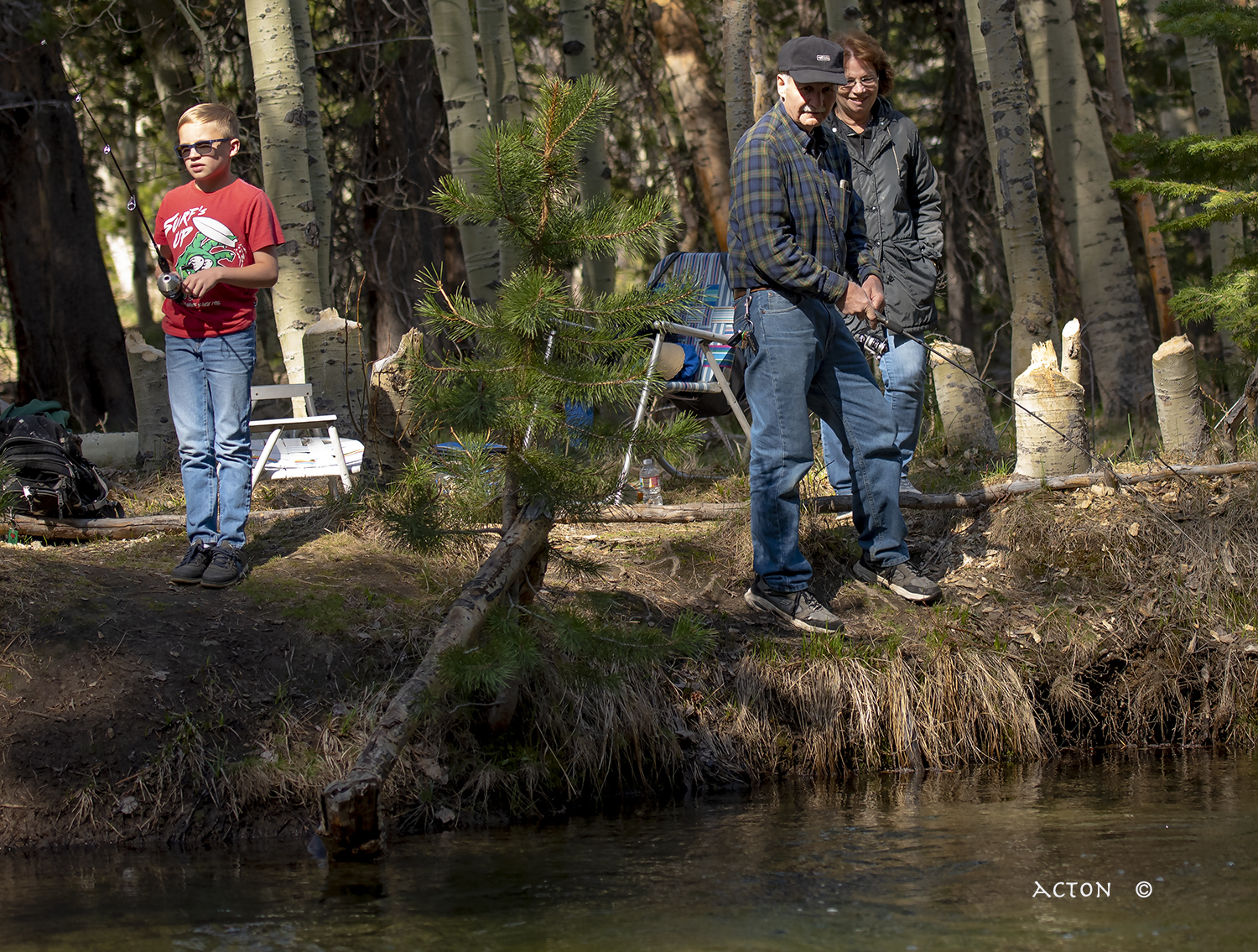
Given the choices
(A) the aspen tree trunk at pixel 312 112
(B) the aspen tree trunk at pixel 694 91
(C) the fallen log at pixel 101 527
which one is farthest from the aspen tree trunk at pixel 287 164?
(B) the aspen tree trunk at pixel 694 91

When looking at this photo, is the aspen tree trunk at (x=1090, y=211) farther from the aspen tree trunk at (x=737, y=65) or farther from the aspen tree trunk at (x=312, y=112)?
the aspen tree trunk at (x=312, y=112)

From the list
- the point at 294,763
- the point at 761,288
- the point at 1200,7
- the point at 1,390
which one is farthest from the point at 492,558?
the point at 1,390

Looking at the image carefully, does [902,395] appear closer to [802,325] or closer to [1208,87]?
[802,325]

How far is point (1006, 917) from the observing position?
317cm

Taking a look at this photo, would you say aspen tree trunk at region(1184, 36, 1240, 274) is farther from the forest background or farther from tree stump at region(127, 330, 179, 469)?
tree stump at region(127, 330, 179, 469)

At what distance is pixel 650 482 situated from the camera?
678 centimetres

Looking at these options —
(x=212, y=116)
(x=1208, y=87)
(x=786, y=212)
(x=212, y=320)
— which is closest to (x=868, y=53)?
(x=786, y=212)

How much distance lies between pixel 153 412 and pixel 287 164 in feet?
5.49

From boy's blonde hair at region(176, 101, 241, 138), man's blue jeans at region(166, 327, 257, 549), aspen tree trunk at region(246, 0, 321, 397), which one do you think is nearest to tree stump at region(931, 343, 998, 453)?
aspen tree trunk at region(246, 0, 321, 397)

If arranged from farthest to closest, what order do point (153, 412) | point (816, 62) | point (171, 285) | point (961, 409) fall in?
1. point (153, 412)
2. point (961, 409)
3. point (171, 285)
4. point (816, 62)

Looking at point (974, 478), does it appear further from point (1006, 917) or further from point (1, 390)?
point (1, 390)

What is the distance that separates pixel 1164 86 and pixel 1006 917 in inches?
569

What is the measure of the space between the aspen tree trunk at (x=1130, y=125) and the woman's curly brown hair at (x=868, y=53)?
7471mm

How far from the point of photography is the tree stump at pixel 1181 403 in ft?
21.4
